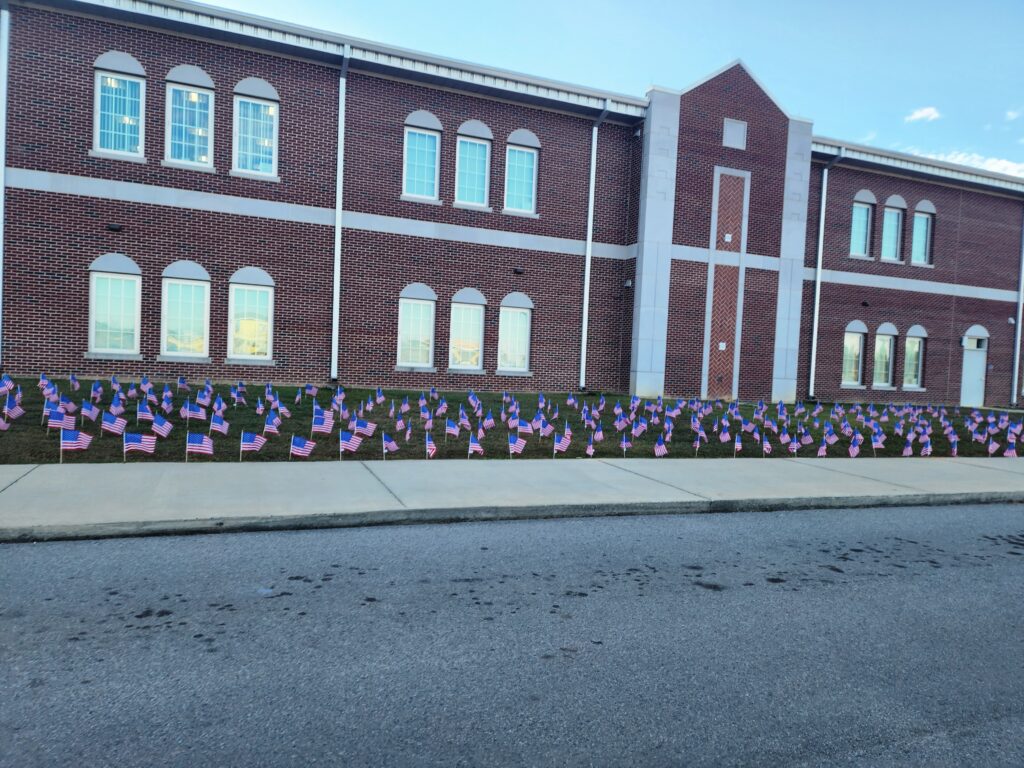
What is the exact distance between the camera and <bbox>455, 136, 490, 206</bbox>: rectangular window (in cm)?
1955

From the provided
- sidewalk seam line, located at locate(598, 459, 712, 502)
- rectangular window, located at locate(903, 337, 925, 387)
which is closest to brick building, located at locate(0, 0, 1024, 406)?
rectangular window, located at locate(903, 337, 925, 387)

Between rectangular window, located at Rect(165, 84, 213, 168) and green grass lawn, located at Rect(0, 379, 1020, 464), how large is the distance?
5340 mm

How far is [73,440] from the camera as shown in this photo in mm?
8656

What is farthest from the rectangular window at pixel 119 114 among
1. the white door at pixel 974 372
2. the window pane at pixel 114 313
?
the white door at pixel 974 372

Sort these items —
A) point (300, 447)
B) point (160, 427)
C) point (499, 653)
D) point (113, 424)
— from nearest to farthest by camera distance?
point (499, 653), point (300, 447), point (113, 424), point (160, 427)

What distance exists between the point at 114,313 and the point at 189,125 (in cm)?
470

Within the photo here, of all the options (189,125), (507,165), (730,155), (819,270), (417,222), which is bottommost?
(819,270)

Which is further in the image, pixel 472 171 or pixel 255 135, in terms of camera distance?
pixel 472 171

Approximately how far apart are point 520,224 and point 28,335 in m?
11.9

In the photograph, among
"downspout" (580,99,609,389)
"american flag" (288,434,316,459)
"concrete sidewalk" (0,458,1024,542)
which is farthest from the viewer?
"downspout" (580,99,609,389)

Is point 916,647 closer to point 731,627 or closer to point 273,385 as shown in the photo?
point 731,627

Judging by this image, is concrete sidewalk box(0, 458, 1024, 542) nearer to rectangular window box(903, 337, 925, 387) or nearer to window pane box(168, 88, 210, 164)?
window pane box(168, 88, 210, 164)

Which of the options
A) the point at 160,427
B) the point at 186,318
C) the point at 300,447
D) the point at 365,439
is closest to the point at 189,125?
the point at 186,318

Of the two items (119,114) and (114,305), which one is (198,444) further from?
(119,114)
